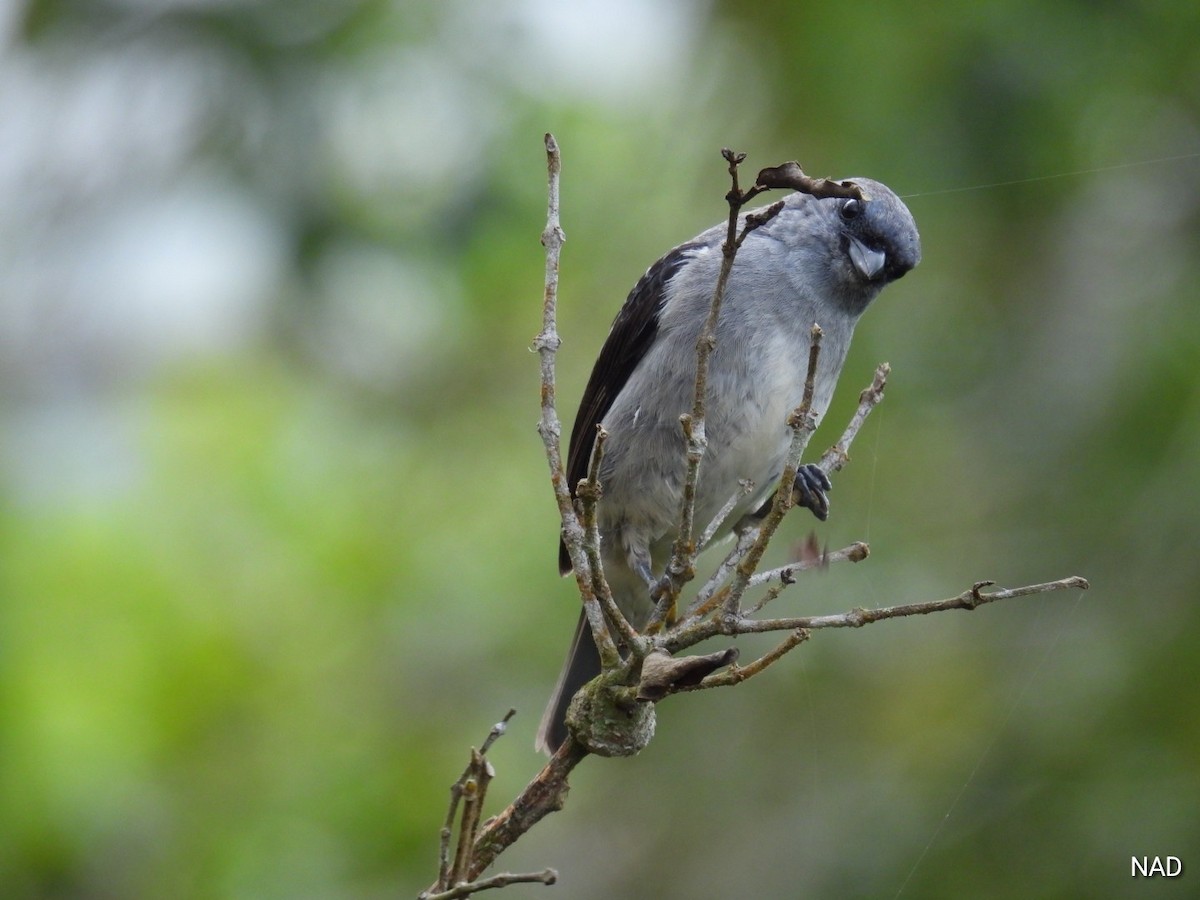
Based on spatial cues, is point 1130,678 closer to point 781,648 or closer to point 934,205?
point 934,205

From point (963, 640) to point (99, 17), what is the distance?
15.7ft

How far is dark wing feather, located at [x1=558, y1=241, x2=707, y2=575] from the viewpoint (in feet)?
11.7

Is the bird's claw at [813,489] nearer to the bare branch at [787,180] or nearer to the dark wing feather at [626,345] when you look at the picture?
the dark wing feather at [626,345]

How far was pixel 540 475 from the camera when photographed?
6.51 m

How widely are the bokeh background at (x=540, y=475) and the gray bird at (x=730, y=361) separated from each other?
140 cm

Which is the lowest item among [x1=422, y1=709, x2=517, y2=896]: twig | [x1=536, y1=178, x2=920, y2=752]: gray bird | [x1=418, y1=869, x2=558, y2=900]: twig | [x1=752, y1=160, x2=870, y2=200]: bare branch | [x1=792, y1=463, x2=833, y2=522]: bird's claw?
[x1=418, y1=869, x2=558, y2=900]: twig

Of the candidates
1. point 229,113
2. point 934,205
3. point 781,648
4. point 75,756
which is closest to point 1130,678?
point 934,205

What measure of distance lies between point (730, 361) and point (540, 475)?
3.37 metres

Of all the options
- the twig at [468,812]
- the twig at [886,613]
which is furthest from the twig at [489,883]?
the twig at [886,613]

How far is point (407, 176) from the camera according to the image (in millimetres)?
5938

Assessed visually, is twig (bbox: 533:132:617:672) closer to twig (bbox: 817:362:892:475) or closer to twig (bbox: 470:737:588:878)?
twig (bbox: 470:737:588:878)

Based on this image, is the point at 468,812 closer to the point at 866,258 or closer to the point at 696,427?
the point at 696,427

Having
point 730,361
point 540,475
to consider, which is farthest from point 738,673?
point 540,475

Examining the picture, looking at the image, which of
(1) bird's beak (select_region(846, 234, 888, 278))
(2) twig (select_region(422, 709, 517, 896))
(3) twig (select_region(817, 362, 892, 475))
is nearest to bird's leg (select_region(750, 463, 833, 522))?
(1) bird's beak (select_region(846, 234, 888, 278))
